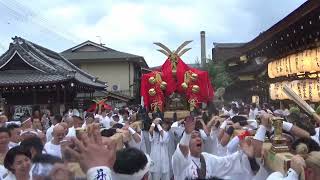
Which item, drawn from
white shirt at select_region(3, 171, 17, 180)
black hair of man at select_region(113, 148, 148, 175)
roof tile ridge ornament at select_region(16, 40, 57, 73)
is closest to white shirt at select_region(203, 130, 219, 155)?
white shirt at select_region(3, 171, 17, 180)

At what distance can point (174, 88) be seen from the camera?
514 inches

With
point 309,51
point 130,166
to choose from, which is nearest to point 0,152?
point 130,166

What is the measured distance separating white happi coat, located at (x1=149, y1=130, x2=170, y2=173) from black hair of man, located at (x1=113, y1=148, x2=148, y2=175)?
7050mm

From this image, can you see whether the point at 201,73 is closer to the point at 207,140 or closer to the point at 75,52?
the point at 207,140

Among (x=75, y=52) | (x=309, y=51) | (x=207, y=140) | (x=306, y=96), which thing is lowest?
(x=207, y=140)

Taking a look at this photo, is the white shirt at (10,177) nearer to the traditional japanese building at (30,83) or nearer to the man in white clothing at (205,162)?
the man in white clothing at (205,162)

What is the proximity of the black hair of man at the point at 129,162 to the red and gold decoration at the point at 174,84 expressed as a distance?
9153 millimetres

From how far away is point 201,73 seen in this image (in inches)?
515

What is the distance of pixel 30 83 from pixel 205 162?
19.2 meters

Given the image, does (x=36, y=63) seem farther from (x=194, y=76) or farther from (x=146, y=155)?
(x=146, y=155)

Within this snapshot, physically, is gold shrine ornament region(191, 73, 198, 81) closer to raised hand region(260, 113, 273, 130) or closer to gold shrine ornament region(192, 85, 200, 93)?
gold shrine ornament region(192, 85, 200, 93)

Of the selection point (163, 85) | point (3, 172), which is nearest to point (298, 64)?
point (163, 85)

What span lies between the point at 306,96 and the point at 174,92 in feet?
14.4

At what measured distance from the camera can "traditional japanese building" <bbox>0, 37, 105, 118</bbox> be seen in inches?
938
